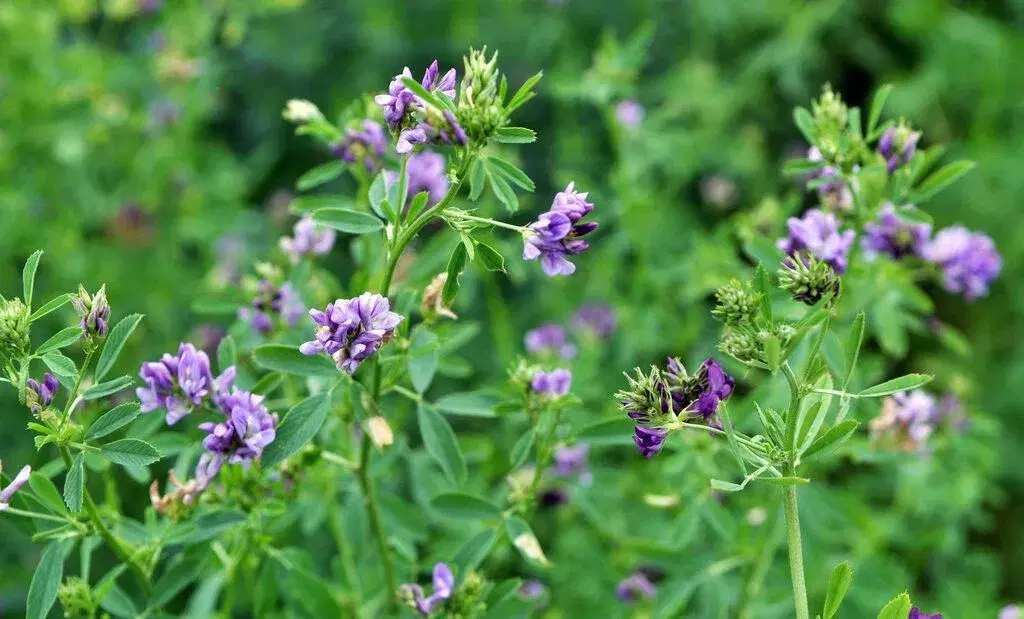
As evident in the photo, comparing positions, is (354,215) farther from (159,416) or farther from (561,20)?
(561,20)

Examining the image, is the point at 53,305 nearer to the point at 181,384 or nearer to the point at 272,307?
the point at 181,384

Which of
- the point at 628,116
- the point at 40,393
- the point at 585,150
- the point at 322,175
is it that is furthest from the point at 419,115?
the point at 585,150

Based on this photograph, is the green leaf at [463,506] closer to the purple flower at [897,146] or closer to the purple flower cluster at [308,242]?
the purple flower cluster at [308,242]

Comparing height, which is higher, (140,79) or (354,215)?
(354,215)

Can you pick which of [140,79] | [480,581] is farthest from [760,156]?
[480,581]

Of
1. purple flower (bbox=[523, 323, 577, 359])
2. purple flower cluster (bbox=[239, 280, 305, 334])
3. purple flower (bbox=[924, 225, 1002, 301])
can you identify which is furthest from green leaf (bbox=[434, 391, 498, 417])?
purple flower (bbox=[924, 225, 1002, 301])

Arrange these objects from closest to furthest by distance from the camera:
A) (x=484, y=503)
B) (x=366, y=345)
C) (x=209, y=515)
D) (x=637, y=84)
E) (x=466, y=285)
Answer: (x=366, y=345) < (x=209, y=515) < (x=484, y=503) < (x=466, y=285) < (x=637, y=84)
